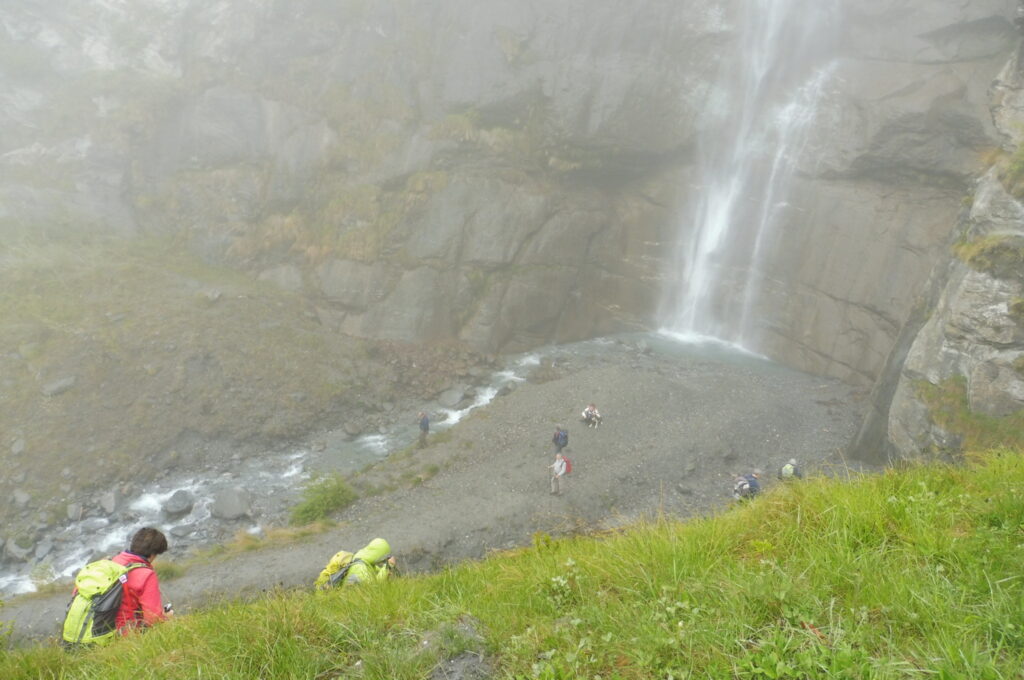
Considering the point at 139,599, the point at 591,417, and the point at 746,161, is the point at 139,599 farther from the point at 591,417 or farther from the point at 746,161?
the point at 746,161

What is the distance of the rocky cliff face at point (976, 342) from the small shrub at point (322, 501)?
18.2m

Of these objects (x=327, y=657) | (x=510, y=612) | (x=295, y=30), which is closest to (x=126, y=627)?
(x=327, y=657)

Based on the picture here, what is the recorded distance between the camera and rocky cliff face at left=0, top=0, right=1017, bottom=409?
2964cm

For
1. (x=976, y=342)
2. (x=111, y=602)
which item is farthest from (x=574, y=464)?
(x=111, y=602)

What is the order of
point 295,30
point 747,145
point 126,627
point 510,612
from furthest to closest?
point 295,30
point 747,145
point 126,627
point 510,612

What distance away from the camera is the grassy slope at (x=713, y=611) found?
316 cm

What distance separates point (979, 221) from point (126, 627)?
24.4 m

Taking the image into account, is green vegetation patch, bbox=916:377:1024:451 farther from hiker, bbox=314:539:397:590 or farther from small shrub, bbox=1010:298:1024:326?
hiker, bbox=314:539:397:590

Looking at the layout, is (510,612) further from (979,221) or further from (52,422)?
(52,422)

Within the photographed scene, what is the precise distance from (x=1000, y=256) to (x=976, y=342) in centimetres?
276

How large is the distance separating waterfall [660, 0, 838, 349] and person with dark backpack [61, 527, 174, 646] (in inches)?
1244

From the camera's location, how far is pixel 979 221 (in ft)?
60.8

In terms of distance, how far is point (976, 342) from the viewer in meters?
17.0

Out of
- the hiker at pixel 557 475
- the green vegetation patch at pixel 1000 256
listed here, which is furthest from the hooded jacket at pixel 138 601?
the green vegetation patch at pixel 1000 256
